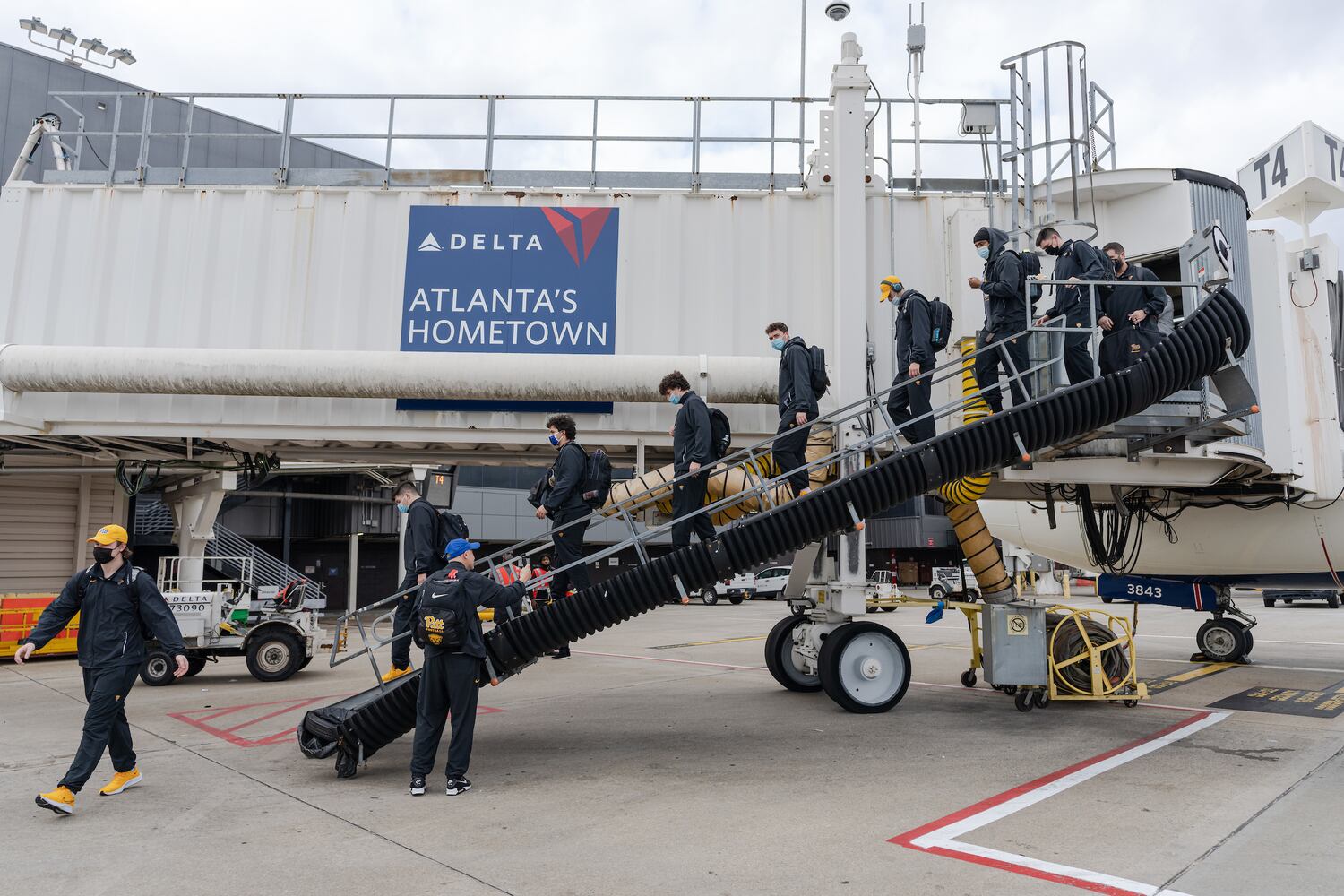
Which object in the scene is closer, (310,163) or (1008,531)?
(1008,531)

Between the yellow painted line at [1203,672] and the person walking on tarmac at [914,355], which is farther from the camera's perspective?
the yellow painted line at [1203,672]

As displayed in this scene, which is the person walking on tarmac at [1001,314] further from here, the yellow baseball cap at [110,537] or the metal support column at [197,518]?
the metal support column at [197,518]

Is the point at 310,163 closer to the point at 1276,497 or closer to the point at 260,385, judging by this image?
the point at 260,385

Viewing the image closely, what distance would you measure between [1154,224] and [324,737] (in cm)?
980

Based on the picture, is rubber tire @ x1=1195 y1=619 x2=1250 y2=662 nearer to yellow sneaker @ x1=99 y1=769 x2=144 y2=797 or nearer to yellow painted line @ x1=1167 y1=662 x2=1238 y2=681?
yellow painted line @ x1=1167 y1=662 x2=1238 y2=681

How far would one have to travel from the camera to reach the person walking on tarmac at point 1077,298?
7898mm

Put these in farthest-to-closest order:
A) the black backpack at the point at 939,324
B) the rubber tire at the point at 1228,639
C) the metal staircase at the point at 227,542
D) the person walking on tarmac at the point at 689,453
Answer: the metal staircase at the point at 227,542
the rubber tire at the point at 1228,639
the black backpack at the point at 939,324
the person walking on tarmac at the point at 689,453

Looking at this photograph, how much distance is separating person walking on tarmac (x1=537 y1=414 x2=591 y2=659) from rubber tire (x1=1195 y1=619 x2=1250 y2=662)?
11584 millimetres

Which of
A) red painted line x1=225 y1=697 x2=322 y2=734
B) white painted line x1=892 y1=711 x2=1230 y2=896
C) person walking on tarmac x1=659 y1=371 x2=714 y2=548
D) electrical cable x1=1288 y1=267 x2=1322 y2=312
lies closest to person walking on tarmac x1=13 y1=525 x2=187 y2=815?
red painted line x1=225 y1=697 x2=322 y2=734

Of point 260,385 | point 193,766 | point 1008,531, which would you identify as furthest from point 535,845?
point 1008,531

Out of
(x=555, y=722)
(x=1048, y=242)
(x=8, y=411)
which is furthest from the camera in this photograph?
(x=8, y=411)

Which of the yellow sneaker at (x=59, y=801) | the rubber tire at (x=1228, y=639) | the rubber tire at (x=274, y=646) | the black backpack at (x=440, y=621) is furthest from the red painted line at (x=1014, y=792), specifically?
the rubber tire at (x=274, y=646)

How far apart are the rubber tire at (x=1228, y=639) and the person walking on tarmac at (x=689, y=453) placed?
1077 cm

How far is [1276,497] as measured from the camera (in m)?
11.8
